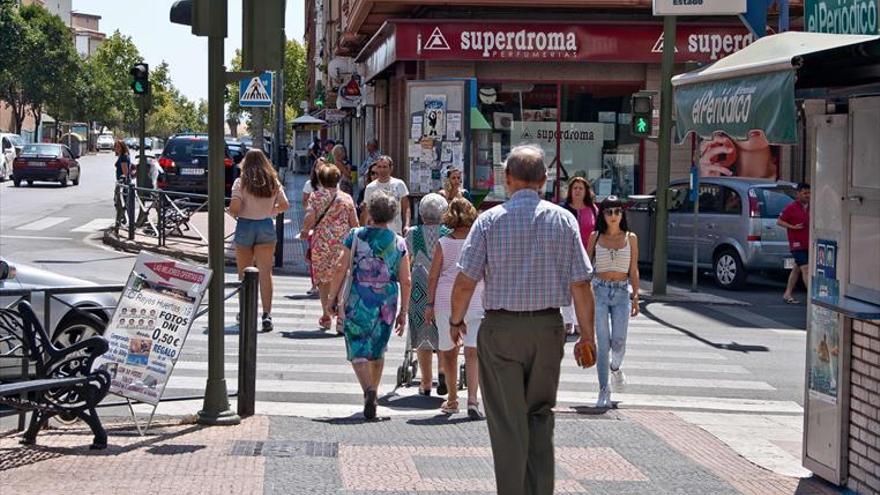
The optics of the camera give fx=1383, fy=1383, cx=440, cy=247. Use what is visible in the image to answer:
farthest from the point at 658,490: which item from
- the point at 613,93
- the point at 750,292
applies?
the point at 613,93

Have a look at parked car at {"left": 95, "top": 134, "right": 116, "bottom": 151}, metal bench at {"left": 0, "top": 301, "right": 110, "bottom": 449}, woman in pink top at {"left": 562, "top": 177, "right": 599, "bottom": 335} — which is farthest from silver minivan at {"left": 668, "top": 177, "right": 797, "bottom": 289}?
parked car at {"left": 95, "top": 134, "right": 116, "bottom": 151}

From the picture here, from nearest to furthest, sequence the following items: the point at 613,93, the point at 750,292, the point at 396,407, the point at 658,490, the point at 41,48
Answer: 1. the point at 658,490
2. the point at 396,407
3. the point at 750,292
4. the point at 613,93
5. the point at 41,48

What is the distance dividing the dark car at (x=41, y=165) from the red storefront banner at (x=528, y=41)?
25.4m

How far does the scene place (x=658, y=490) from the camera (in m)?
7.63

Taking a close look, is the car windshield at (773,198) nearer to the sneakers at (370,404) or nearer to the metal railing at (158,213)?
the metal railing at (158,213)

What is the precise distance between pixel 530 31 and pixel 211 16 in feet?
56.6

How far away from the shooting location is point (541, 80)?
26344mm

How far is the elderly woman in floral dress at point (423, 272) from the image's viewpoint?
1087 centimetres

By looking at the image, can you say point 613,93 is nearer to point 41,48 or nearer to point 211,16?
point 211,16

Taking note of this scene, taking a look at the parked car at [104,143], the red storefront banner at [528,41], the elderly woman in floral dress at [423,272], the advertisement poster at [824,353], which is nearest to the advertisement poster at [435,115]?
the red storefront banner at [528,41]

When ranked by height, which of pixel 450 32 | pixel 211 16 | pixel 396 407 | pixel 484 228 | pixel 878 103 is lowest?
pixel 396 407

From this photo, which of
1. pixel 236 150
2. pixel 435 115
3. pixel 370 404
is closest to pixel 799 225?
pixel 435 115

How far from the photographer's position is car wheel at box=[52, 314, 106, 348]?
9930 millimetres

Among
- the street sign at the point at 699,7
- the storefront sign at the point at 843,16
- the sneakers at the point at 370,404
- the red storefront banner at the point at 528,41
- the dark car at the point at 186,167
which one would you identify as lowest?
the sneakers at the point at 370,404
